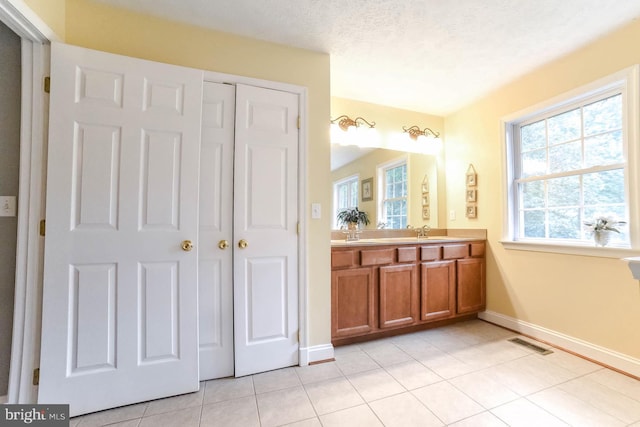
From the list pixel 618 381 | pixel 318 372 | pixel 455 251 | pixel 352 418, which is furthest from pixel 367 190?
pixel 618 381

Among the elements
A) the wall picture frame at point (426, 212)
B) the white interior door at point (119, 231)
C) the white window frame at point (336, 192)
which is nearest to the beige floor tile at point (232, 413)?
the white interior door at point (119, 231)

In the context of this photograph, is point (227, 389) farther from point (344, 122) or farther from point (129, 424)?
point (344, 122)

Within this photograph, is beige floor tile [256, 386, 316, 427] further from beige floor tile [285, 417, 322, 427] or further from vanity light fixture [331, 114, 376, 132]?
vanity light fixture [331, 114, 376, 132]

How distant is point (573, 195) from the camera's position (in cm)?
219

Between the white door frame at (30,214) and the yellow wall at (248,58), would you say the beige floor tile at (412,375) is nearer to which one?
the yellow wall at (248,58)

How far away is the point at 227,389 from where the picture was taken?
5.49 ft

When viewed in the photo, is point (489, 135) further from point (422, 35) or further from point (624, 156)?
point (422, 35)

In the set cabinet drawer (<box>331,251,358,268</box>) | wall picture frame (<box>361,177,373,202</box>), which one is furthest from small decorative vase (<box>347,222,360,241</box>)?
cabinet drawer (<box>331,251,358,268</box>)

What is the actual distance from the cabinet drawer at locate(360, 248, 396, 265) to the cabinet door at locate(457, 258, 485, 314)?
85 cm

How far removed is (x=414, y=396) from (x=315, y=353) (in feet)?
2.40

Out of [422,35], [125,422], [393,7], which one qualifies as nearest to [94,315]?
[125,422]

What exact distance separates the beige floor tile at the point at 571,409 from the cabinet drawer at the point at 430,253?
1187 millimetres

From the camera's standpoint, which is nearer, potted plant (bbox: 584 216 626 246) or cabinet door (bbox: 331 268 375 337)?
potted plant (bbox: 584 216 626 246)

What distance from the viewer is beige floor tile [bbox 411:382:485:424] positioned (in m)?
1.42
